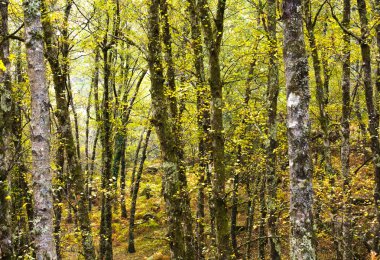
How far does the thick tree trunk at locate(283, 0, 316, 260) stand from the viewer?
4.07 metres

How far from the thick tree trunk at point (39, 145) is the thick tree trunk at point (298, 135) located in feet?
11.1

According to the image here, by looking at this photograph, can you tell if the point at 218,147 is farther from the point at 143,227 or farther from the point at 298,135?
the point at 143,227

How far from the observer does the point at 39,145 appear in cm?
502

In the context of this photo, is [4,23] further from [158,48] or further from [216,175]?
[216,175]

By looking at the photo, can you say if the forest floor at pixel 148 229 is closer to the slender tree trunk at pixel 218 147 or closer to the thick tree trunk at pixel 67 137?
the thick tree trunk at pixel 67 137

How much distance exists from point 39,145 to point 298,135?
3.56 metres

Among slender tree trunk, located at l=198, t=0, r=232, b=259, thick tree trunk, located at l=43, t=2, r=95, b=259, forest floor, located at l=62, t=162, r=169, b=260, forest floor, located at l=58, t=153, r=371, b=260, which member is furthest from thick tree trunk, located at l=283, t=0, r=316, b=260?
forest floor, located at l=62, t=162, r=169, b=260

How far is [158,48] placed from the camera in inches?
295

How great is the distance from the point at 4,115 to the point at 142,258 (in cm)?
1403

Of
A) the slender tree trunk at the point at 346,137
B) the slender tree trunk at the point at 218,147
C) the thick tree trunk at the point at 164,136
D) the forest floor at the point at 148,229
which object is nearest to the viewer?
the slender tree trunk at the point at 218,147

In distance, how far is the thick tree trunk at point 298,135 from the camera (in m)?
4.07


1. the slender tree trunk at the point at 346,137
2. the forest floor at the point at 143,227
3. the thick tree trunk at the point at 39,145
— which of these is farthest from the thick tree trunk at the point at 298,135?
the forest floor at the point at 143,227

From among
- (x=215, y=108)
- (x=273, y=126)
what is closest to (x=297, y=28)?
(x=215, y=108)

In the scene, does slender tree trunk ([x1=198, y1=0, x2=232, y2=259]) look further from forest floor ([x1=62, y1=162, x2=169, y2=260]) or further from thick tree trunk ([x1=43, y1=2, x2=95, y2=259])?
forest floor ([x1=62, y1=162, x2=169, y2=260])
